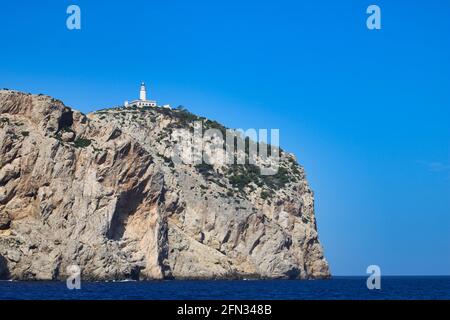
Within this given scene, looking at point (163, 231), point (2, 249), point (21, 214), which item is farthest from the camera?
point (163, 231)

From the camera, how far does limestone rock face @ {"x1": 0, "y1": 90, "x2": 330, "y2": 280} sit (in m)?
79.7

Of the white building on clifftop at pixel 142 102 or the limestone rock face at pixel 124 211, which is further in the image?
the white building on clifftop at pixel 142 102

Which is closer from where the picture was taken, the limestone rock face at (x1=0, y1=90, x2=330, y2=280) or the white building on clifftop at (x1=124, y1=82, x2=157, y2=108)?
the limestone rock face at (x1=0, y1=90, x2=330, y2=280)

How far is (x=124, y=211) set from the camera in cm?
9238

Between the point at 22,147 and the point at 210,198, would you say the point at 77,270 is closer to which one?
the point at 22,147

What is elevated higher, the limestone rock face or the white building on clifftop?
the white building on clifftop

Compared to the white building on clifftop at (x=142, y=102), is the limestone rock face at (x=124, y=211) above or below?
below

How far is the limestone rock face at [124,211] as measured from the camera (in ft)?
262

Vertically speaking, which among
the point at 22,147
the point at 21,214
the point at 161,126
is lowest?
the point at 21,214

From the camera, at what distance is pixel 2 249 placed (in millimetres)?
74812

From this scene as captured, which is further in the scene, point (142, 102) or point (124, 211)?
point (142, 102)

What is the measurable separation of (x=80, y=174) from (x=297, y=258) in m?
46.7
